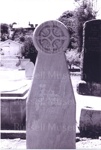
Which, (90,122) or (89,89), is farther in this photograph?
(89,89)

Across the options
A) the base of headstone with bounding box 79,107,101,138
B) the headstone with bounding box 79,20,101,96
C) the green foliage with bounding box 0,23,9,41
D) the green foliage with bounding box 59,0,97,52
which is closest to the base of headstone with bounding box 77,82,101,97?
the headstone with bounding box 79,20,101,96

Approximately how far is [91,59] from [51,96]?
243 inches

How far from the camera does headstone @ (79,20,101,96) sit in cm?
1012

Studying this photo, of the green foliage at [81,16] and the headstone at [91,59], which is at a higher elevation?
the green foliage at [81,16]

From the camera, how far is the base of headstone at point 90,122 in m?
5.72

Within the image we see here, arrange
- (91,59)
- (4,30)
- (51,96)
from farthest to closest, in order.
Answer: (4,30), (91,59), (51,96)

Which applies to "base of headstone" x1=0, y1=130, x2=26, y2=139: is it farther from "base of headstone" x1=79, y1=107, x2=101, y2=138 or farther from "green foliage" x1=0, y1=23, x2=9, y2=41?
"green foliage" x1=0, y1=23, x2=9, y2=41

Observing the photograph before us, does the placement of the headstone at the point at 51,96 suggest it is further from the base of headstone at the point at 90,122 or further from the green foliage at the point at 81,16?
the green foliage at the point at 81,16

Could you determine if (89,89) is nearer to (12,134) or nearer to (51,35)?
(12,134)

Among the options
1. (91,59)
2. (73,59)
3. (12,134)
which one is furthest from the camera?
(73,59)

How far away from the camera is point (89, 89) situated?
10.3m

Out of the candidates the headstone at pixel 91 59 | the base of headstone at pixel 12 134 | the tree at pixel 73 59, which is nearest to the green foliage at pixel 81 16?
the tree at pixel 73 59

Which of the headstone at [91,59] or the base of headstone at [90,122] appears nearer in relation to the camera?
the base of headstone at [90,122]

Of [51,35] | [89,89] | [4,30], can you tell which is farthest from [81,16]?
[4,30]
